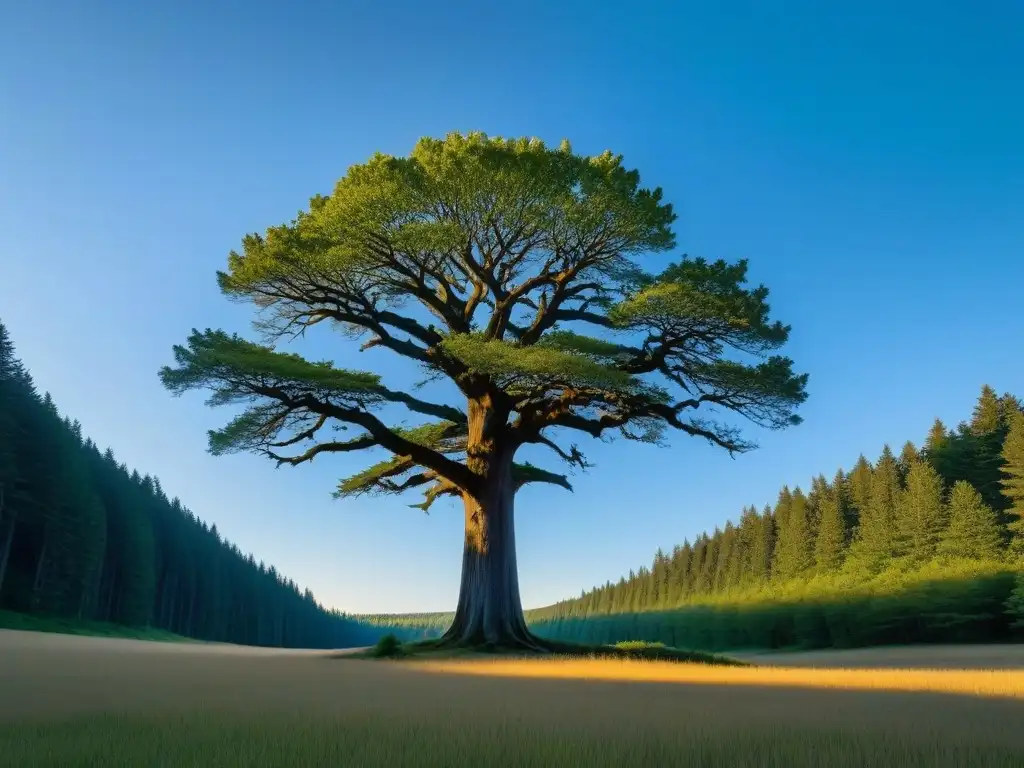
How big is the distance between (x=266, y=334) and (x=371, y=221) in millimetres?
5387

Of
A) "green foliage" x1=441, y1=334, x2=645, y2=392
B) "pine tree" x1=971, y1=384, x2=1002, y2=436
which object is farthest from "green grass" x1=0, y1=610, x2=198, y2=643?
"pine tree" x1=971, y1=384, x2=1002, y2=436

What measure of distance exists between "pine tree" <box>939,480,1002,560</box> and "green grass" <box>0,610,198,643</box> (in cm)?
4555

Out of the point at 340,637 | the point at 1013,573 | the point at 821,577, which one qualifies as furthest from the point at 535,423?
the point at 340,637

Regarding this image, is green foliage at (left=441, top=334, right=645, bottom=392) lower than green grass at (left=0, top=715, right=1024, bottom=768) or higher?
higher

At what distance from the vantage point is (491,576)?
19.0 metres

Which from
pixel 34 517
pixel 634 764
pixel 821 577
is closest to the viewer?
pixel 634 764

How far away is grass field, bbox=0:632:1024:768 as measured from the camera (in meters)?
3.97

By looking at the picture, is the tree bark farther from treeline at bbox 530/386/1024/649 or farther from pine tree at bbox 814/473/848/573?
pine tree at bbox 814/473/848/573

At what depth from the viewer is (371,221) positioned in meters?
17.4

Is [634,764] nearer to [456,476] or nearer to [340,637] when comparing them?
[456,476]

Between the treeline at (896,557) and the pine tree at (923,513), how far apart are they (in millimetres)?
68

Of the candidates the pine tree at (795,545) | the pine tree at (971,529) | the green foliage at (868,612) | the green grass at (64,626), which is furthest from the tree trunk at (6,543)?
the pine tree at (795,545)

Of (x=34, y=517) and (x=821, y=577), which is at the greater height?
(x=34, y=517)

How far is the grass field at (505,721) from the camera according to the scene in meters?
3.97
